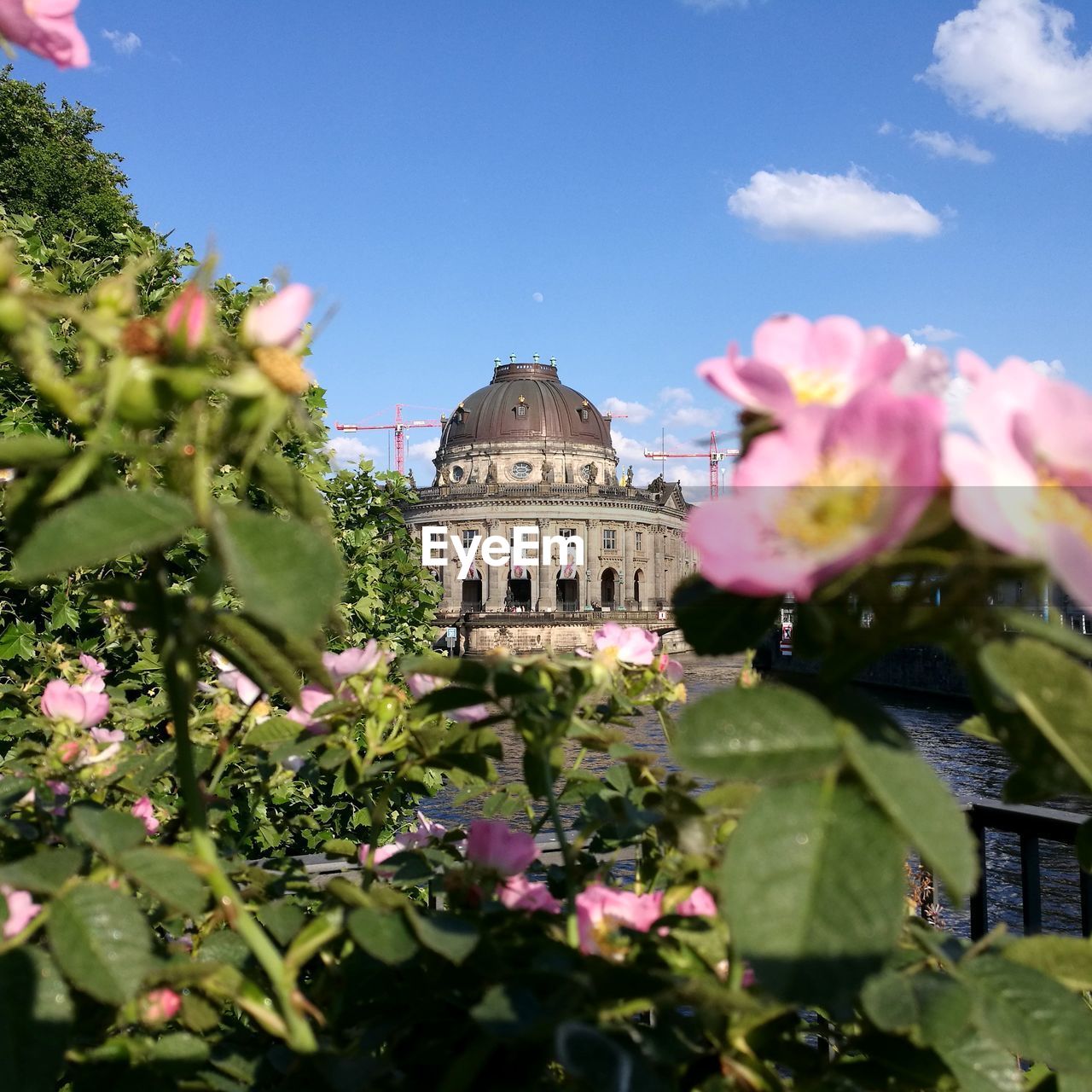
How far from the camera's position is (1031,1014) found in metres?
0.68

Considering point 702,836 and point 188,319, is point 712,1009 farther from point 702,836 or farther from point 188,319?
point 188,319

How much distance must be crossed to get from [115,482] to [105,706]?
72 centimetres

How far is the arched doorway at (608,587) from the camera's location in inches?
1987

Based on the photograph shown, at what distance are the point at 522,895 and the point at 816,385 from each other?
0.63 meters

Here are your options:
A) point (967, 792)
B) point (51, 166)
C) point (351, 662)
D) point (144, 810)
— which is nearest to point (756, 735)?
point (351, 662)

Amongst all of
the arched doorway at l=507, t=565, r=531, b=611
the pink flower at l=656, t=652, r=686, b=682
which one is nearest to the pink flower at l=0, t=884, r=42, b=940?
the pink flower at l=656, t=652, r=686, b=682

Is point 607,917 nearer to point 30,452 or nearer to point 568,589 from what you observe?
point 30,452

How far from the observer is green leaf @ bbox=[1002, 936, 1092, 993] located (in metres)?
0.78

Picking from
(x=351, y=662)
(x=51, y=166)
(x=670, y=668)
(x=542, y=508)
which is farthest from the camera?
(x=542, y=508)

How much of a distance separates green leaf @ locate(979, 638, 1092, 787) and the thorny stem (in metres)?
0.54

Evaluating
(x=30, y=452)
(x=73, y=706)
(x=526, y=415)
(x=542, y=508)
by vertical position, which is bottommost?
(x=73, y=706)

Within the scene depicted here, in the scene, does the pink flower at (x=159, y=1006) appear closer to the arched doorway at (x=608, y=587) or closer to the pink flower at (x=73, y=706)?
the pink flower at (x=73, y=706)

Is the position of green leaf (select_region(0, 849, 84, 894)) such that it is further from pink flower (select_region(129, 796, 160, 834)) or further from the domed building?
the domed building

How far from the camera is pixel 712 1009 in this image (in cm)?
63
